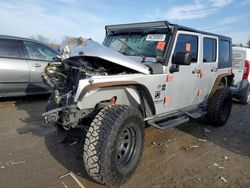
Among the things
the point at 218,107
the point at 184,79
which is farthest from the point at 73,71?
the point at 218,107

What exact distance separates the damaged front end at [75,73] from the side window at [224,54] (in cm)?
300

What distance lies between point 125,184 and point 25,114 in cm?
365

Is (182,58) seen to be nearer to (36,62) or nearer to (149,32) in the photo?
(149,32)

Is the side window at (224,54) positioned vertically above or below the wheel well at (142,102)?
above

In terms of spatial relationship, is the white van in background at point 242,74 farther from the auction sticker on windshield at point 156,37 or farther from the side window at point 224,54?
the auction sticker on windshield at point 156,37

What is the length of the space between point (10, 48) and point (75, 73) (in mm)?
3877

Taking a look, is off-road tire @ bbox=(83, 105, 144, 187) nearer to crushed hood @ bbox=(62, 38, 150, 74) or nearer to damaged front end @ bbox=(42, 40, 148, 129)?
damaged front end @ bbox=(42, 40, 148, 129)

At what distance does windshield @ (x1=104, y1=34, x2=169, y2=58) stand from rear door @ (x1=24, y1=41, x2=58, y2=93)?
272cm

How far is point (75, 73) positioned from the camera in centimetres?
363

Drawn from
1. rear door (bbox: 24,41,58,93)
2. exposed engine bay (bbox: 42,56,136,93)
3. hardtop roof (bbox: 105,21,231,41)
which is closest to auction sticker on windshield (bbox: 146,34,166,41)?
hardtop roof (bbox: 105,21,231,41)

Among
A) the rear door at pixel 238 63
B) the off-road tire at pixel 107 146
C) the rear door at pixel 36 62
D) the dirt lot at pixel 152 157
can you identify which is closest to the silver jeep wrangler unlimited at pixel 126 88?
the off-road tire at pixel 107 146

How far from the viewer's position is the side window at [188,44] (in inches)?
172

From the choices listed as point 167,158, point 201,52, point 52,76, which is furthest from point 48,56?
point 167,158

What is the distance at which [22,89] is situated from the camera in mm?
6738
